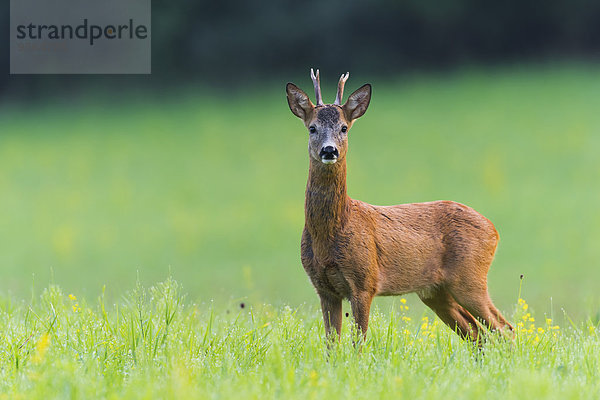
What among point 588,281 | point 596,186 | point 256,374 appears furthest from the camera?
point 596,186

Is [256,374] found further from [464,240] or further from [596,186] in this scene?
[596,186]

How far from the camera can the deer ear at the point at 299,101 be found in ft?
19.1

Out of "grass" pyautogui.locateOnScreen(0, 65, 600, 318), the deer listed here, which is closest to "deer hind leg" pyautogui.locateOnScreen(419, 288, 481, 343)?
the deer

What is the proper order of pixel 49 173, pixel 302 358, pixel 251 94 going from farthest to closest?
pixel 251 94 → pixel 49 173 → pixel 302 358

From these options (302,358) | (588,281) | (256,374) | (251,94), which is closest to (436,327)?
(302,358)

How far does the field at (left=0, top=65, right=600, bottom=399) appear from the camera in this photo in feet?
16.7

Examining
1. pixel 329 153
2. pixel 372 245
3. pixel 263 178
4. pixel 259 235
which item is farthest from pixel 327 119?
pixel 263 178

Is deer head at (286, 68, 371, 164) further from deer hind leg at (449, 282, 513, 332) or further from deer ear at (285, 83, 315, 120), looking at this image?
deer hind leg at (449, 282, 513, 332)

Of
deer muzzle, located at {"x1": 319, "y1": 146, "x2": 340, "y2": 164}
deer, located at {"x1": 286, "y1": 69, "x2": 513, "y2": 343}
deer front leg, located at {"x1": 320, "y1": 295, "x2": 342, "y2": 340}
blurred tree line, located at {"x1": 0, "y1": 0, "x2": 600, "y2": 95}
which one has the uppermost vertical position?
blurred tree line, located at {"x1": 0, "y1": 0, "x2": 600, "y2": 95}

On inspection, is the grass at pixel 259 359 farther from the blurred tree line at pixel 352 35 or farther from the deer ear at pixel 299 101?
the blurred tree line at pixel 352 35

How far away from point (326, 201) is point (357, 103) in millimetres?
671

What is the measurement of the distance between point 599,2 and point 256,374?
72.8 ft

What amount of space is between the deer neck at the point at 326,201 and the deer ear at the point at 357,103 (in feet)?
1.03

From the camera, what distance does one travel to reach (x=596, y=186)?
1666 centimetres
